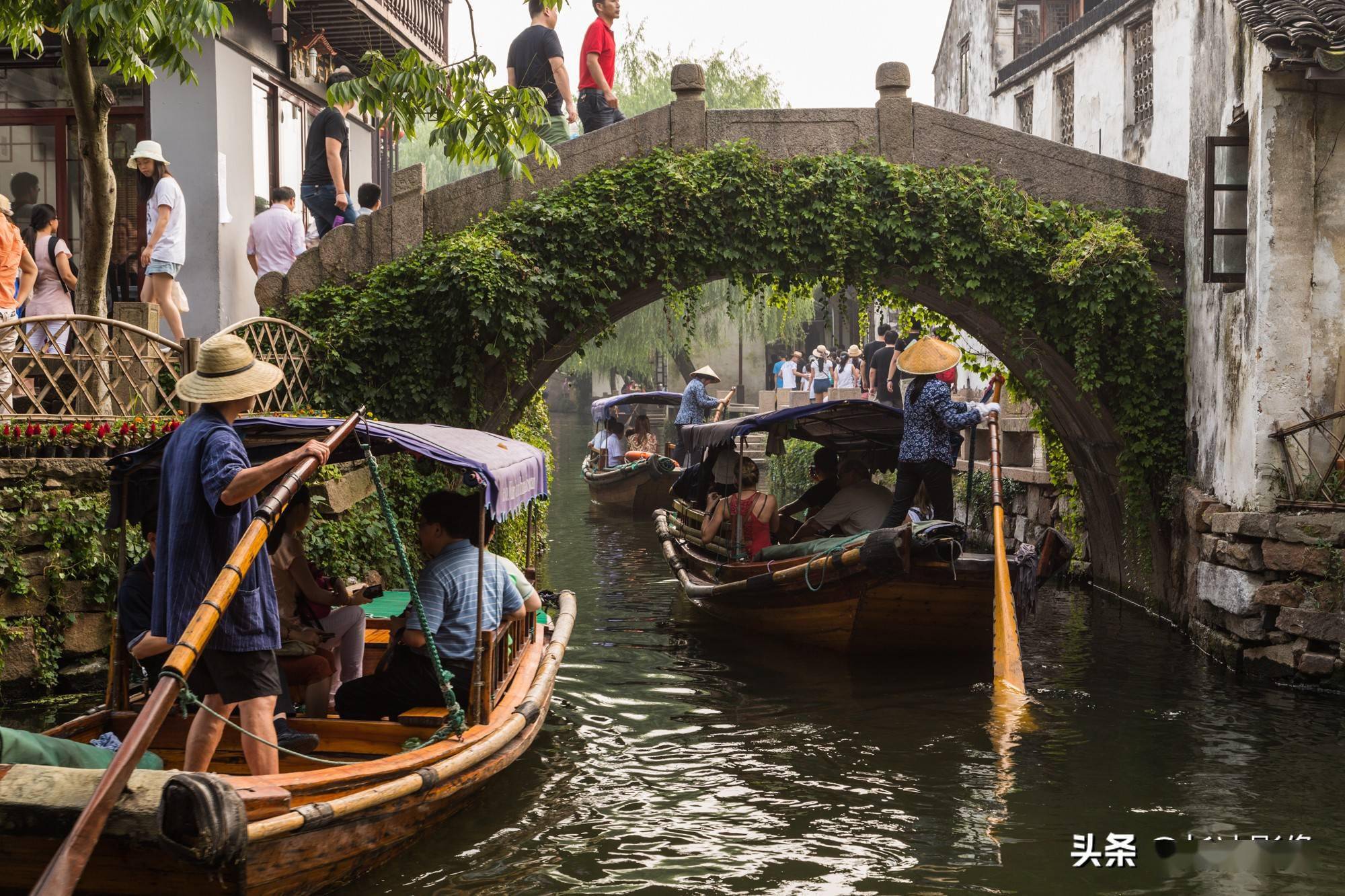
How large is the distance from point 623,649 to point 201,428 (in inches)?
250

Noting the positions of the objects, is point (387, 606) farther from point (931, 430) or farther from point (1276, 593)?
point (1276, 593)

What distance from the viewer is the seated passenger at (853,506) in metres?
10.7

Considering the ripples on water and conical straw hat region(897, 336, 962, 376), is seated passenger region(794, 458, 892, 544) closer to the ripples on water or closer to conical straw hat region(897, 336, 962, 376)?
the ripples on water

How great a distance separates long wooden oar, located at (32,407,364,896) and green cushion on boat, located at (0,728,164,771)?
421 millimetres

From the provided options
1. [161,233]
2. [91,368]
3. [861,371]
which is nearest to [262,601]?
[91,368]

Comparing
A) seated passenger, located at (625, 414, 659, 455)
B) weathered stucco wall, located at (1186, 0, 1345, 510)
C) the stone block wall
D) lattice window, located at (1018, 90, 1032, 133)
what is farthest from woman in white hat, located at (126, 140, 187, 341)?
lattice window, located at (1018, 90, 1032, 133)

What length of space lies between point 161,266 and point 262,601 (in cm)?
636

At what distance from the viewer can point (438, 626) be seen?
6172mm

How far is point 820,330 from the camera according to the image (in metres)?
39.6

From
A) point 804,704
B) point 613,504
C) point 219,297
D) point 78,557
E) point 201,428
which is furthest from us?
point 613,504

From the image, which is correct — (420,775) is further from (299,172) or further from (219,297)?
(299,172)

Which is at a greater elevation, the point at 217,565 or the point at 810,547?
the point at 217,565

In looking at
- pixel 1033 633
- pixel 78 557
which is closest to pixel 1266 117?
pixel 1033 633

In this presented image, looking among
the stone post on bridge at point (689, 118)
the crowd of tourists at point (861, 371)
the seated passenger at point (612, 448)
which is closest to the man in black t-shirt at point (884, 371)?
the crowd of tourists at point (861, 371)
